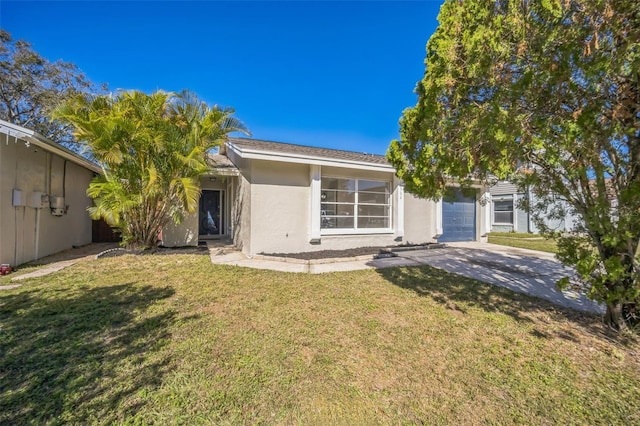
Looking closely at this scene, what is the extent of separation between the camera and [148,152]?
8.96 meters

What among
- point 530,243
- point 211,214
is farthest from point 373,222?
point 530,243

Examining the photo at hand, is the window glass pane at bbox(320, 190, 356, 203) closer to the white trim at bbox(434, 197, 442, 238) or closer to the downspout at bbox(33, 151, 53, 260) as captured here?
the white trim at bbox(434, 197, 442, 238)

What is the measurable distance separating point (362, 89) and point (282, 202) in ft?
40.7

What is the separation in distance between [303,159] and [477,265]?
20.8 feet

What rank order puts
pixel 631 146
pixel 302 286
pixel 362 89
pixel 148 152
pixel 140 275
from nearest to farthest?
1. pixel 631 146
2. pixel 302 286
3. pixel 140 275
4. pixel 148 152
5. pixel 362 89

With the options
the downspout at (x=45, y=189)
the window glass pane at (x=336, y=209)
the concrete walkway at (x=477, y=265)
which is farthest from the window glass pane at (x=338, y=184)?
the downspout at (x=45, y=189)

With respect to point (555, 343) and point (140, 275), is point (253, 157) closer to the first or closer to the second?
point (140, 275)

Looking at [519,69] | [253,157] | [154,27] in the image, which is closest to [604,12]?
Answer: [519,69]

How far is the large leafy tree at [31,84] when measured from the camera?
16.8 meters

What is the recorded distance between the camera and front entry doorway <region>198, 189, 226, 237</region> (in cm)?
1380

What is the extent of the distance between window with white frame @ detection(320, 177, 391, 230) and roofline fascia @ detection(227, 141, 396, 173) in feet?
2.71

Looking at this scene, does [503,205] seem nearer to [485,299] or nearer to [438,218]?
[438,218]

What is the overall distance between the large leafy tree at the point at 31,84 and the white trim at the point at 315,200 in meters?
17.0

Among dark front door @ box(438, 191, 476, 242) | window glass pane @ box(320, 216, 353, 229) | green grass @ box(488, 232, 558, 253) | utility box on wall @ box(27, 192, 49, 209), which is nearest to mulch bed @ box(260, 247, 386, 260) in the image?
window glass pane @ box(320, 216, 353, 229)
